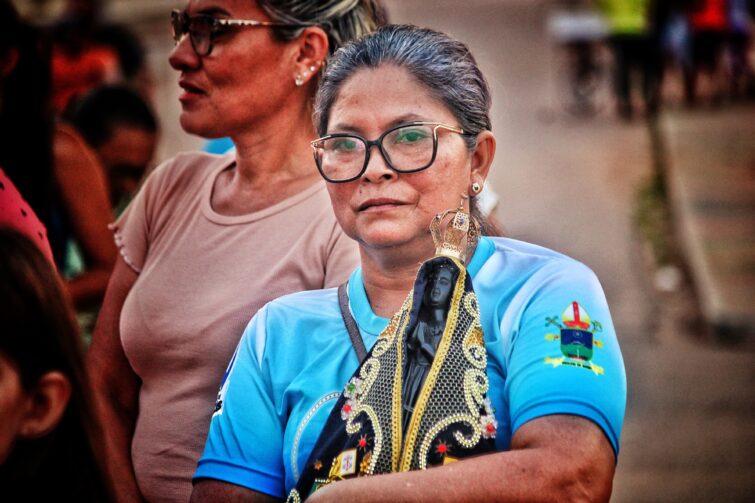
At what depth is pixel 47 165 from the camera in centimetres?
435

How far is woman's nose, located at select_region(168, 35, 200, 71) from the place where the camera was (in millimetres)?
3186

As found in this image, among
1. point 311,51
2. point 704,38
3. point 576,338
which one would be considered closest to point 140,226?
point 311,51

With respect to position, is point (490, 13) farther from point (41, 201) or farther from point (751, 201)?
point (41, 201)

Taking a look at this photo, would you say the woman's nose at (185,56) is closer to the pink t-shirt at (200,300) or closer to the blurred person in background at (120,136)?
the pink t-shirt at (200,300)

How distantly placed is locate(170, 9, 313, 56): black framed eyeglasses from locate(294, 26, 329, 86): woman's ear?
0.03 metres

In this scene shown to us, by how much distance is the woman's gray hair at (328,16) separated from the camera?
3.13 metres

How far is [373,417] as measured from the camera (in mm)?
2264

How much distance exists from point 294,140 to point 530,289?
3.41ft

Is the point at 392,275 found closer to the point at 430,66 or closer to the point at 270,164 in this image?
the point at 430,66

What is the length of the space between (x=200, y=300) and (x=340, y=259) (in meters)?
0.38

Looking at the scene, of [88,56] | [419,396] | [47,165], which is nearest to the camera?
[419,396]

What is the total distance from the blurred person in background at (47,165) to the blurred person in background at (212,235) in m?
1.10

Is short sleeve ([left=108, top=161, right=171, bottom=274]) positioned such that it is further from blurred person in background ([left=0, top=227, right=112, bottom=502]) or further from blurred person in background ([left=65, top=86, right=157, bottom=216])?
blurred person in background ([left=65, top=86, right=157, bottom=216])

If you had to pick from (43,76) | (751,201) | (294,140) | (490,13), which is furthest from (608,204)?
(490,13)
